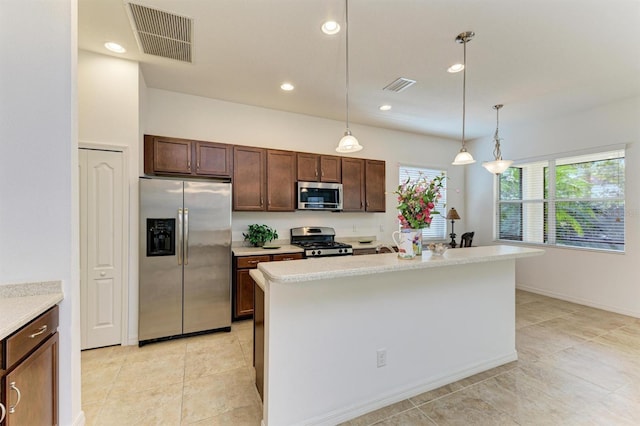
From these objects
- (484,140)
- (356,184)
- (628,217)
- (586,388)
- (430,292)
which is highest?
(484,140)

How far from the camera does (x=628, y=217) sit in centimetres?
388

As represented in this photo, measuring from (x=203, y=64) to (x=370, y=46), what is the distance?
1.81 m

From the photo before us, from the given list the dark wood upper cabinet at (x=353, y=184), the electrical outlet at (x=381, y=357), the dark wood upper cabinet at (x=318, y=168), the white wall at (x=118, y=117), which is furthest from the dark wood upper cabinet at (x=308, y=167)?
the electrical outlet at (x=381, y=357)

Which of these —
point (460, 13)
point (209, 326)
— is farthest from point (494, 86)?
point (209, 326)

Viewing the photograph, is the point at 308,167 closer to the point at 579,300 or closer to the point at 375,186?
the point at 375,186

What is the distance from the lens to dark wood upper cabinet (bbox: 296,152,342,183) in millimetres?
4238

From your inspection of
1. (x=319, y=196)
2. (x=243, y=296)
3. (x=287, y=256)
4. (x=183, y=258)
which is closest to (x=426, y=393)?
(x=287, y=256)

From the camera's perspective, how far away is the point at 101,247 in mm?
2857

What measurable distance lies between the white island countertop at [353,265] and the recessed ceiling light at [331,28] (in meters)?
1.99

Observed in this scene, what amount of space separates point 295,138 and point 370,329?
11.1ft

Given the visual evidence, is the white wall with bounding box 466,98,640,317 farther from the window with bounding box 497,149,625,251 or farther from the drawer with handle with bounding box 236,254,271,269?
the drawer with handle with bounding box 236,254,271,269

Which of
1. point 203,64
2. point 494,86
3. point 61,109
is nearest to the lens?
point 61,109

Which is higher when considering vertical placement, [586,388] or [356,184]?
[356,184]

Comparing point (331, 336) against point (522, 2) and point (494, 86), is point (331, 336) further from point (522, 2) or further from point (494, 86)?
point (494, 86)
